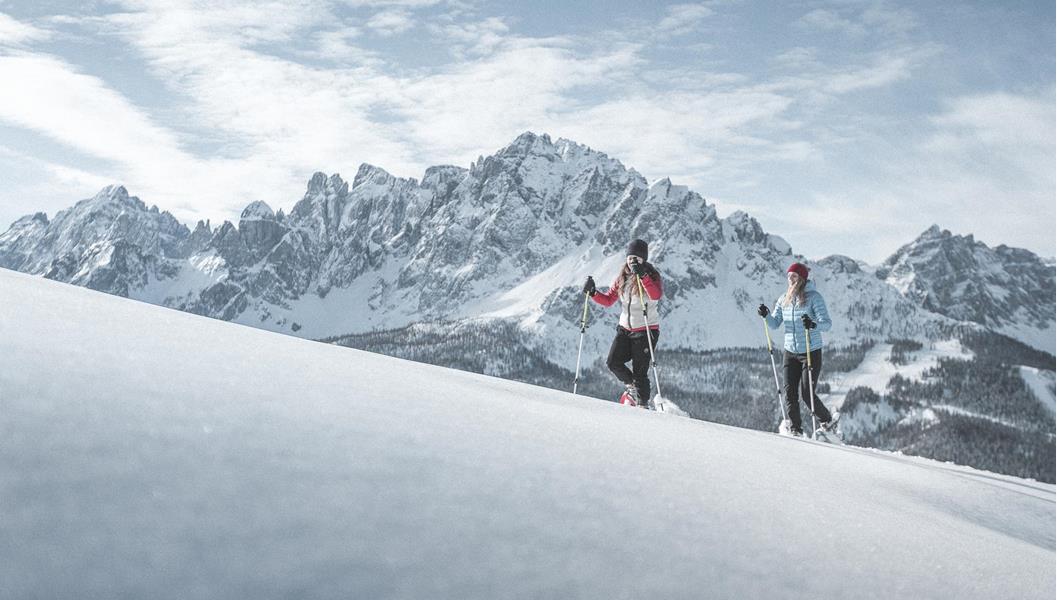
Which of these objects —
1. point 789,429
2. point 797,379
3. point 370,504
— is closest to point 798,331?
point 797,379

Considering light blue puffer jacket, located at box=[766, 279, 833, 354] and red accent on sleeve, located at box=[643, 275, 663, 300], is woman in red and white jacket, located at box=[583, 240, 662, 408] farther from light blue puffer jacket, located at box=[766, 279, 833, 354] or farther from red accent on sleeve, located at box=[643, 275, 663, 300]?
light blue puffer jacket, located at box=[766, 279, 833, 354]

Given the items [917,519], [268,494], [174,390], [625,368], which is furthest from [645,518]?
[625,368]

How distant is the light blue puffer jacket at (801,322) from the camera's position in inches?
432

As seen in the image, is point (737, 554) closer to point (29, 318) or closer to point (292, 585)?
point (292, 585)

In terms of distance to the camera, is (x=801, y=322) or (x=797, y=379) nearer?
(x=801, y=322)

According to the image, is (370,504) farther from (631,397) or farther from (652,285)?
(631,397)

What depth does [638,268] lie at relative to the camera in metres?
10.3

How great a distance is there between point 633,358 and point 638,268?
5.12 ft

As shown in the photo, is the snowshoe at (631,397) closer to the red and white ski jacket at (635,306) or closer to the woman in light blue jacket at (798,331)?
the red and white ski jacket at (635,306)

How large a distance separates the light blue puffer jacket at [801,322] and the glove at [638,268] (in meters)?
2.45

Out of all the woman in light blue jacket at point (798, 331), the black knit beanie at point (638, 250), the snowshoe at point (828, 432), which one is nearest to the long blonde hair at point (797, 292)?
the woman in light blue jacket at point (798, 331)

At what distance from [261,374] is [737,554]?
6.65 feet

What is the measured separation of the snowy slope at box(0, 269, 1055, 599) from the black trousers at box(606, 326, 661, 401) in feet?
24.6

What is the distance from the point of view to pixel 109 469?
52.4 inches
